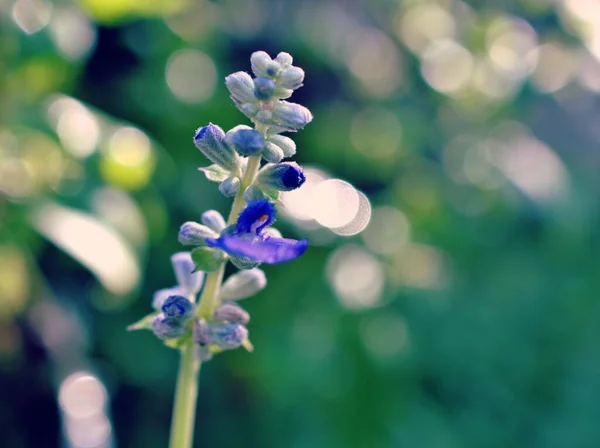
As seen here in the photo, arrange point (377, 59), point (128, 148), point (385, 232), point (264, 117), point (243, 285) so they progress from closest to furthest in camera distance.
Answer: point (264, 117), point (243, 285), point (128, 148), point (385, 232), point (377, 59)

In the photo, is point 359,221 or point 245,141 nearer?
point 245,141

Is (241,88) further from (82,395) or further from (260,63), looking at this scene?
(82,395)

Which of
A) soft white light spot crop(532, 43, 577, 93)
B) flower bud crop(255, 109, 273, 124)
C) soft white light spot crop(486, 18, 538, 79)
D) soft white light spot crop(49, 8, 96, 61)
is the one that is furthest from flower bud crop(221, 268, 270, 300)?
soft white light spot crop(532, 43, 577, 93)

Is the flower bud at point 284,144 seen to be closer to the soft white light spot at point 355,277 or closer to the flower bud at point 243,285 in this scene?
the flower bud at point 243,285

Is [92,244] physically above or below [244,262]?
above

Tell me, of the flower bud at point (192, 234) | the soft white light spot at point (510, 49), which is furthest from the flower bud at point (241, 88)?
the soft white light spot at point (510, 49)

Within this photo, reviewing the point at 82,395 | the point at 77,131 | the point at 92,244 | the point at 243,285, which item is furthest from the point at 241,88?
the point at 82,395

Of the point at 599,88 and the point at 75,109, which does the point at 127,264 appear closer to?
the point at 75,109
